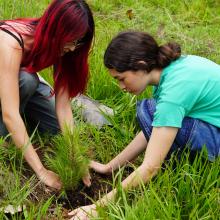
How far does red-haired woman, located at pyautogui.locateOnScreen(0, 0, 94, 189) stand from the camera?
2244mm

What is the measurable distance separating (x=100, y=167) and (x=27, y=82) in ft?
1.88

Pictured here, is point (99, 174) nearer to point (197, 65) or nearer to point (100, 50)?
point (197, 65)

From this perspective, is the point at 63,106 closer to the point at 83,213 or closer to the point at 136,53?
the point at 136,53

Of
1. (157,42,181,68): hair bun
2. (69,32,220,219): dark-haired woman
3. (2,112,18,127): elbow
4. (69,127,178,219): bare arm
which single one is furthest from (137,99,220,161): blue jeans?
(2,112,18,127): elbow

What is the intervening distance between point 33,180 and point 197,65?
921 millimetres

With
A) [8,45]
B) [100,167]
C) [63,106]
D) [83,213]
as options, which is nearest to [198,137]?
[100,167]

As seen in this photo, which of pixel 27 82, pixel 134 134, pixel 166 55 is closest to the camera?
pixel 166 55

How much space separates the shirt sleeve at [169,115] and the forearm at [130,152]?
42 cm

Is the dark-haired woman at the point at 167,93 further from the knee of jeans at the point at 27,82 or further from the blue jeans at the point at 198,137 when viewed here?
the knee of jeans at the point at 27,82

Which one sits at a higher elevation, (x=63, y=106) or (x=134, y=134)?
(x=63, y=106)

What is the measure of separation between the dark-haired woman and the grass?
8cm

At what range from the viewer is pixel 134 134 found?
2.82m

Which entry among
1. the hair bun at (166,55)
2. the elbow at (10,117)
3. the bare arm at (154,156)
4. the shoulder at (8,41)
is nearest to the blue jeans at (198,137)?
the bare arm at (154,156)

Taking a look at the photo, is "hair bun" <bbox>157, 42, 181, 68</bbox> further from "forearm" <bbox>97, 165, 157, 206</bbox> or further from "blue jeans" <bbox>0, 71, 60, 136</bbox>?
"blue jeans" <bbox>0, 71, 60, 136</bbox>
